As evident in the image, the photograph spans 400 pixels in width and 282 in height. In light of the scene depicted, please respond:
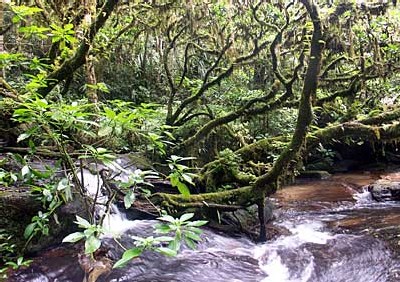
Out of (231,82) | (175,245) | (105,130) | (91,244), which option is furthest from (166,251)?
(231,82)

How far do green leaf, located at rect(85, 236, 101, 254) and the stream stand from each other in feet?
9.34

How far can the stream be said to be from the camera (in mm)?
4520

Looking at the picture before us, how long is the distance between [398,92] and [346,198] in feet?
8.30

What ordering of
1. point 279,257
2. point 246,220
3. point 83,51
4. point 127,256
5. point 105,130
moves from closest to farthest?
point 127,256
point 105,130
point 83,51
point 279,257
point 246,220

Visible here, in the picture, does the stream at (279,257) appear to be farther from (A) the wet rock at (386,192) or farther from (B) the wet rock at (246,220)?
(A) the wet rock at (386,192)

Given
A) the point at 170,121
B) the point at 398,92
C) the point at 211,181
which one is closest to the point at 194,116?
the point at 170,121

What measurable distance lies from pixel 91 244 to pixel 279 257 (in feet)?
13.6

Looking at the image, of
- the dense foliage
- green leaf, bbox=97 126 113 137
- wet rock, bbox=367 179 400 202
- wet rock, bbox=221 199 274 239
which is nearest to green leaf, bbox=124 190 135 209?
the dense foliage

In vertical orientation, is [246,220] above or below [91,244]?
below

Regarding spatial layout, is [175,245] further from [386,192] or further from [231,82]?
[386,192]

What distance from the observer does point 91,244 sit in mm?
1574

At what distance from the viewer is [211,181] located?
6480 mm

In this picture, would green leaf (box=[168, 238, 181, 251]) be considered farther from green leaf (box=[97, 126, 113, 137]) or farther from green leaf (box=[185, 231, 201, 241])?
green leaf (box=[97, 126, 113, 137])

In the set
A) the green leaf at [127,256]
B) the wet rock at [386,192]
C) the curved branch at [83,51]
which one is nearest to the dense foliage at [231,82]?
the curved branch at [83,51]
